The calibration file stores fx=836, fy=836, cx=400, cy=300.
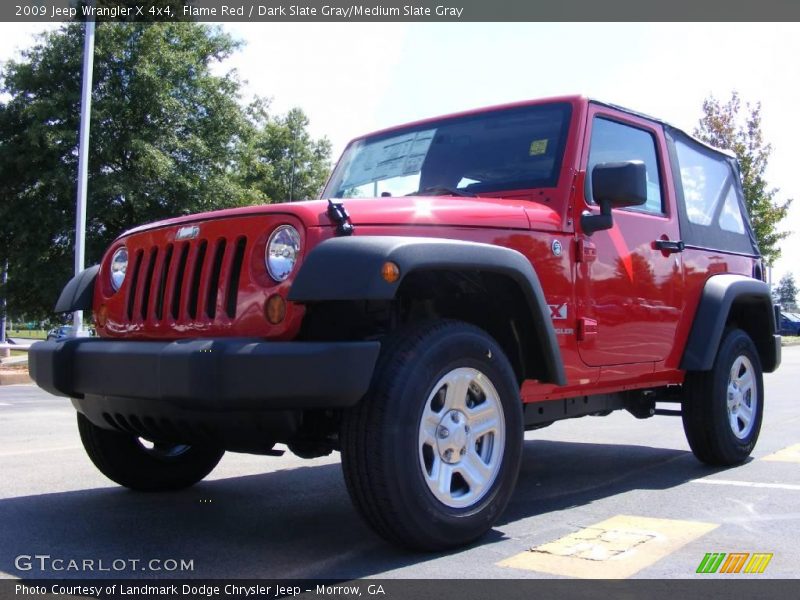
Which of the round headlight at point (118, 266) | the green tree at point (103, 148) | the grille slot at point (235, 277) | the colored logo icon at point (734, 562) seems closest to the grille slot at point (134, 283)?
the round headlight at point (118, 266)

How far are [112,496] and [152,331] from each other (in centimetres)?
142

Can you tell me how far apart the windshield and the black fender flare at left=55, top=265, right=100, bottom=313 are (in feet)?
5.19

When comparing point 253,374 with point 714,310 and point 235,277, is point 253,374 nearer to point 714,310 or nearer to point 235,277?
point 235,277

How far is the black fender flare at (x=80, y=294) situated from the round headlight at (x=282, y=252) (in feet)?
4.63

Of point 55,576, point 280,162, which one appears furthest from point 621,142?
point 280,162

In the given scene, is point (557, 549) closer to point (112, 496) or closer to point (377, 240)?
point (377, 240)

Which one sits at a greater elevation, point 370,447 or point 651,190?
point 651,190

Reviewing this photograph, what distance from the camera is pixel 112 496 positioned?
15.1ft

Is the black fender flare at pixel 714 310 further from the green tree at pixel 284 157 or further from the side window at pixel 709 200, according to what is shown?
the green tree at pixel 284 157

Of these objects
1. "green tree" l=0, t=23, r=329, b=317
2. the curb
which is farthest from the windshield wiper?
"green tree" l=0, t=23, r=329, b=317

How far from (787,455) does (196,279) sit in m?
Answer: 4.60

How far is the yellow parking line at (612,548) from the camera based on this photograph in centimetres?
323

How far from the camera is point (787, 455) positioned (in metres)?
6.06

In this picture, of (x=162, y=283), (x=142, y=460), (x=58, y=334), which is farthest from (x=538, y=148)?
(x=58, y=334)
